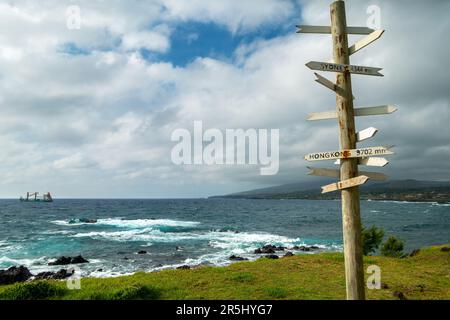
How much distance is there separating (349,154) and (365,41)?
2.59m

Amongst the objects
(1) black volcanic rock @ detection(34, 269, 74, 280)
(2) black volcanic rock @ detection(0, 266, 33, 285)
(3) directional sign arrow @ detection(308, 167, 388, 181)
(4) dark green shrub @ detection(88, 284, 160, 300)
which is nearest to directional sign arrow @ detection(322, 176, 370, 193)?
(3) directional sign arrow @ detection(308, 167, 388, 181)

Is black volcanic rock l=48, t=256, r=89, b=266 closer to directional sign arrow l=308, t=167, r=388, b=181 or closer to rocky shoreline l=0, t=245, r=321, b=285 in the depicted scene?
rocky shoreline l=0, t=245, r=321, b=285

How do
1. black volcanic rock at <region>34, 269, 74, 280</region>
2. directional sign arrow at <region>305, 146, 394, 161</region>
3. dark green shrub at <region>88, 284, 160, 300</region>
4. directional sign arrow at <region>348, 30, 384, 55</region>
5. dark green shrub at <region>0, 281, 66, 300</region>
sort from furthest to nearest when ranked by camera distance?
black volcanic rock at <region>34, 269, 74, 280</region> < dark green shrub at <region>0, 281, 66, 300</region> < dark green shrub at <region>88, 284, 160, 300</region> < directional sign arrow at <region>348, 30, 384, 55</region> < directional sign arrow at <region>305, 146, 394, 161</region>

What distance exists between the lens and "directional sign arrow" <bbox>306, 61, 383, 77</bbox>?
7.53 m

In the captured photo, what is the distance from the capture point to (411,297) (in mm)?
13109

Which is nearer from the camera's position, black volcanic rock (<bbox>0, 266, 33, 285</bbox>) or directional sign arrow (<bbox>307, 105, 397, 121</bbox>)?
directional sign arrow (<bbox>307, 105, 397, 121</bbox>)

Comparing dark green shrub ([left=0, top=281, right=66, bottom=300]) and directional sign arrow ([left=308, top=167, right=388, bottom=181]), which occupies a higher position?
directional sign arrow ([left=308, top=167, right=388, bottom=181])

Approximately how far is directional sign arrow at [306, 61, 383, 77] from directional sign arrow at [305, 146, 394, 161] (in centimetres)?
184

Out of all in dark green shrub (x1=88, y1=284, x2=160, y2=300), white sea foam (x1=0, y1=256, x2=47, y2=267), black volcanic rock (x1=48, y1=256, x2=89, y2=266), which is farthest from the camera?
white sea foam (x1=0, y1=256, x2=47, y2=267)

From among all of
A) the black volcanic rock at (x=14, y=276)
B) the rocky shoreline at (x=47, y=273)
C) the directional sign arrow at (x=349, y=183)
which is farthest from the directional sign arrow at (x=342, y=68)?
the black volcanic rock at (x=14, y=276)

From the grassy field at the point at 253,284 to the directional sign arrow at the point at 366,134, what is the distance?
24.3ft

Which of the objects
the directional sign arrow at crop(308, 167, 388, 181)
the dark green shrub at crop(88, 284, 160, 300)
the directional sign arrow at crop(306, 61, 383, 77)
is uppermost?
the directional sign arrow at crop(306, 61, 383, 77)

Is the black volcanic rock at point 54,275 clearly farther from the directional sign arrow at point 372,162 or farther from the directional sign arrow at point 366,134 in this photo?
the directional sign arrow at point 366,134
